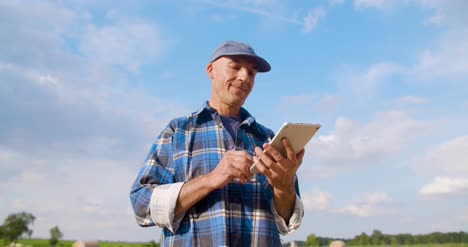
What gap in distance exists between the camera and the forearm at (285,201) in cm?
239

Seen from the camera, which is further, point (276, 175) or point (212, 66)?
point (212, 66)

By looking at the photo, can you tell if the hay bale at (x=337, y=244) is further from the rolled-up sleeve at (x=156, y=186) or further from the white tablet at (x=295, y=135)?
the white tablet at (x=295, y=135)

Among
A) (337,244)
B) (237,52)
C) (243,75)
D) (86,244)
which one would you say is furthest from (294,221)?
(337,244)

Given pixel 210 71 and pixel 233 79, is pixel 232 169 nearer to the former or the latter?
pixel 233 79

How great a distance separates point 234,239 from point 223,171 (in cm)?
37

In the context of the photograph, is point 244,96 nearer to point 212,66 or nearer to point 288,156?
point 212,66

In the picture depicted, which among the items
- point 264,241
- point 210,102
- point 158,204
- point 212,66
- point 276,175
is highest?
point 212,66

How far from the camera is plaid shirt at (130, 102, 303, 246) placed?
7.34 feet

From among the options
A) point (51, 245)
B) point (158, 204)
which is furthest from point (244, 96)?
point (51, 245)

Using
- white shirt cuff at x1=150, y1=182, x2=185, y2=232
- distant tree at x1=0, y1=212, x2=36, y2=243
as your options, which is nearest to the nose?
white shirt cuff at x1=150, y1=182, x2=185, y2=232

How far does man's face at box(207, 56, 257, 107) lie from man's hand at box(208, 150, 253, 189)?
552 millimetres

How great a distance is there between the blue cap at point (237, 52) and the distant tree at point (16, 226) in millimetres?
65637

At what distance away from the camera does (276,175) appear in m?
2.21

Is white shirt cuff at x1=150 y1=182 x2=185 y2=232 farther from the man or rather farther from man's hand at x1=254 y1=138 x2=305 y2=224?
man's hand at x1=254 y1=138 x2=305 y2=224
